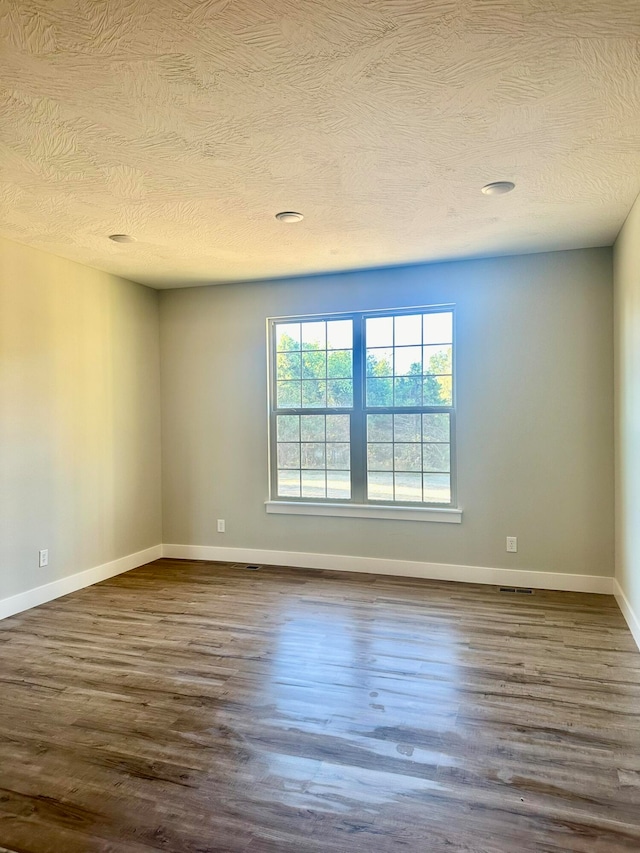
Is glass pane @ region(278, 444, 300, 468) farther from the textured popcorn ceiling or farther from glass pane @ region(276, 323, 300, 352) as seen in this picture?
the textured popcorn ceiling

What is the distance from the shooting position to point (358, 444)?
16.0 ft

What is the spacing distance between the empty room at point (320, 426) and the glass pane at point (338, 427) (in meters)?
0.03

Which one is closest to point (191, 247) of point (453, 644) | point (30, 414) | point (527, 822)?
point (30, 414)

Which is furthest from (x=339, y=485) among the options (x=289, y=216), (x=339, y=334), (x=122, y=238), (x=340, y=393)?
(x=122, y=238)

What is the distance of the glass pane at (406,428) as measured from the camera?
15.5ft

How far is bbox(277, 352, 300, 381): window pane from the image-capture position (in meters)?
5.11

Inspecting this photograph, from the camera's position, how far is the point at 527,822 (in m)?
1.80

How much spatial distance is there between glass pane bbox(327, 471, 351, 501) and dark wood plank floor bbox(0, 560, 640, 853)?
116cm

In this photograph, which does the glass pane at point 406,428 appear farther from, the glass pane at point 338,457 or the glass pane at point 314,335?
the glass pane at point 314,335

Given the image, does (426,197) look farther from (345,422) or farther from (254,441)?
(254,441)

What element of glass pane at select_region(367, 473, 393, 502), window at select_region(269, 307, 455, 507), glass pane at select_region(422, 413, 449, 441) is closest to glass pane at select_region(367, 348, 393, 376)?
window at select_region(269, 307, 455, 507)

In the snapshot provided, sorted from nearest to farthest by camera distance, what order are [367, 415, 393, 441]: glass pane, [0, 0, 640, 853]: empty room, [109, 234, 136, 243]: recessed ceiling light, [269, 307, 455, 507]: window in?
[0, 0, 640, 853]: empty room
[109, 234, 136, 243]: recessed ceiling light
[269, 307, 455, 507]: window
[367, 415, 393, 441]: glass pane

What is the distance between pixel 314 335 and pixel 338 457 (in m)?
1.14

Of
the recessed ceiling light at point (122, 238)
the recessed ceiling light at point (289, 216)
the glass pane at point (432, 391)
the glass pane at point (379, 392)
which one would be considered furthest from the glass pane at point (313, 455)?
the recessed ceiling light at point (122, 238)
